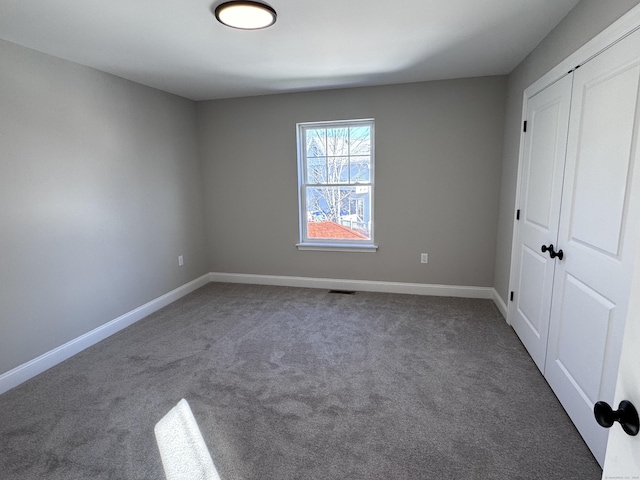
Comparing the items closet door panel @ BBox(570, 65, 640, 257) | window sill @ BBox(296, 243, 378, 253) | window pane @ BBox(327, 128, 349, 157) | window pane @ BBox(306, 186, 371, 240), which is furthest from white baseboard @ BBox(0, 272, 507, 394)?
closet door panel @ BBox(570, 65, 640, 257)

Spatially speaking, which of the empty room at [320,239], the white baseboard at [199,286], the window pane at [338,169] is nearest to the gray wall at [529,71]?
the empty room at [320,239]

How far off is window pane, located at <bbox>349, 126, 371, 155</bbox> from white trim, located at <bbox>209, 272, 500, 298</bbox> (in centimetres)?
155

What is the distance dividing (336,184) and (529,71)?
2128mm

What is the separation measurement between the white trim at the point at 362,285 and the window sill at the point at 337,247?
15.2 inches

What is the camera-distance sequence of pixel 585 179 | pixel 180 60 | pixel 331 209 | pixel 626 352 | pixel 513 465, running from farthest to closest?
pixel 331 209
pixel 180 60
pixel 585 179
pixel 513 465
pixel 626 352

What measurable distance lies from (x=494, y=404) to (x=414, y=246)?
6.86 ft

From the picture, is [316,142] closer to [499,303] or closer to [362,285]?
[362,285]

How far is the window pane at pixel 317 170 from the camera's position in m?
4.14

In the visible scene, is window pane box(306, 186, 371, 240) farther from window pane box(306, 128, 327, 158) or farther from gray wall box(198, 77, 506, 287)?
window pane box(306, 128, 327, 158)

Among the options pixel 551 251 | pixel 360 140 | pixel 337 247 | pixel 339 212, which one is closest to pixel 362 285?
pixel 337 247

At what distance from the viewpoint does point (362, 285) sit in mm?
4188

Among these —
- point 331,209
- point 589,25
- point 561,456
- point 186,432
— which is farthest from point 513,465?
point 331,209

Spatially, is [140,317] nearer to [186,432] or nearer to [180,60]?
[186,432]

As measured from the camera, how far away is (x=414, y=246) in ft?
13.0
